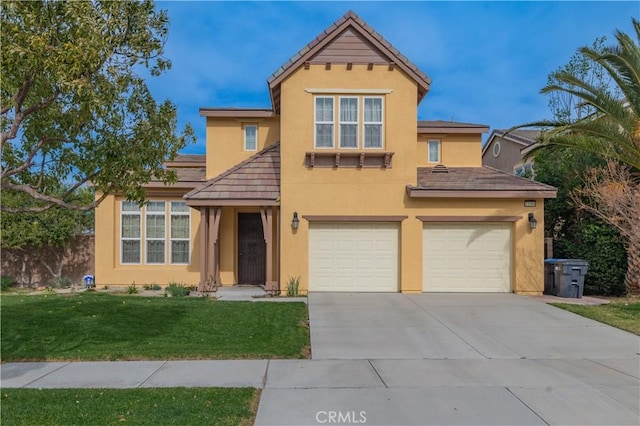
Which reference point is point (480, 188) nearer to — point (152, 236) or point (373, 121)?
point (373, 121)

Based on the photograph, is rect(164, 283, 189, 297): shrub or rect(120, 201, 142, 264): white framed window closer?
rect(164, 283, 189, 297): shrub

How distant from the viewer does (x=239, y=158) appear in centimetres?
1652

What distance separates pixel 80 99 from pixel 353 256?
32.0 ft

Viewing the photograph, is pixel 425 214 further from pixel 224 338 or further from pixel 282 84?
pixel 224 338

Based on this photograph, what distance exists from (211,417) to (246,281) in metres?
10.9


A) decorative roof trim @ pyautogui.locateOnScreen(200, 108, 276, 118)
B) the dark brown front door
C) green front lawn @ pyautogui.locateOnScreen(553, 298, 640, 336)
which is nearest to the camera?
green front lawn @ pyautogui.locateOnScreen(553, 298, 640, 336)

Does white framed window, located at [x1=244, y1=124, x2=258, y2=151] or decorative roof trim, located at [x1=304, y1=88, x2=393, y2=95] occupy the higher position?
decorative roof trim, located at [x1=304, y1=88, x2=393, y2=95]

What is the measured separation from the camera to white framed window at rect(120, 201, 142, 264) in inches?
606

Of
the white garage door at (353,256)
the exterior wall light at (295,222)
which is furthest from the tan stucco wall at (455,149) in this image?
the exterior wall light at (295,222)

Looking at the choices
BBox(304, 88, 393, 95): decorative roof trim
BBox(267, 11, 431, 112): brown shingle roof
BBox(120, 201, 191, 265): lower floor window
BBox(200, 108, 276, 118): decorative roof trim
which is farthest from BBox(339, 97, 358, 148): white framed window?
BBox(120, 201, 191, 265): lower floor window

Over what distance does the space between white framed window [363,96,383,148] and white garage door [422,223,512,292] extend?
9.87 ft

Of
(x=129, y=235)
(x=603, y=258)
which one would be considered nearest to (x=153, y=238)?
(x=129, y=235)

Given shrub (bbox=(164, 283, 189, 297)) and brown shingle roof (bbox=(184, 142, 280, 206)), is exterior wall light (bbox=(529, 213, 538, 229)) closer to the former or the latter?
brown shingle roof (bbox=(184, 142, 280, 206))

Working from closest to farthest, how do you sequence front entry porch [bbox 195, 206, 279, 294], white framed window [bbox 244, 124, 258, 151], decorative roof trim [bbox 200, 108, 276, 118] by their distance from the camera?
front entry porch [bbox 195, 206, 279, 294] < decorative roof trim [bbox 200, 108, 276, 118] < white framed window [bbox 244, 124, 258, 151]
